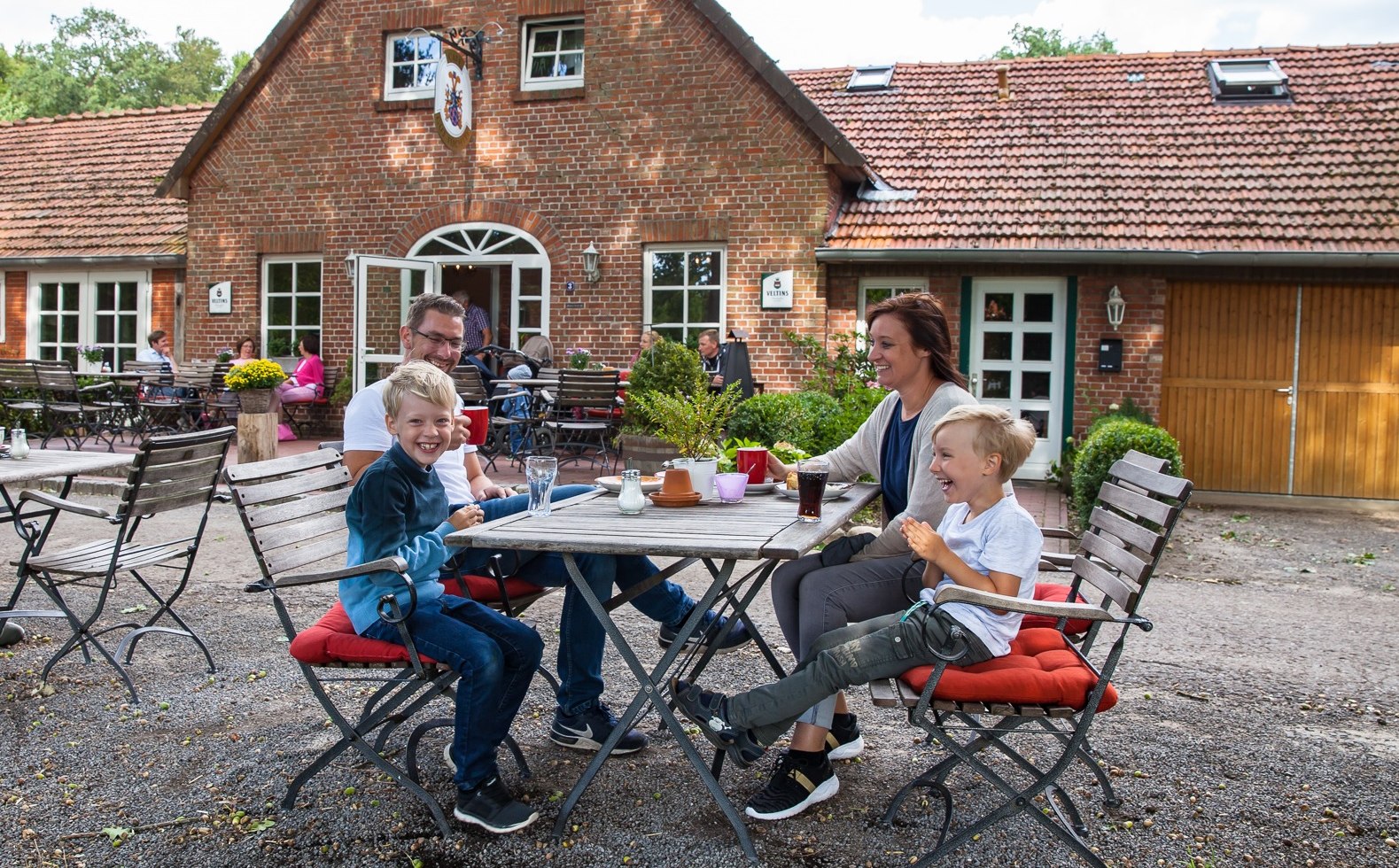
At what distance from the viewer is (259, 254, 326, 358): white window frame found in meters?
14.3

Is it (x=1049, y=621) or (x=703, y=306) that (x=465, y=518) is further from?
(x=703, y=306)

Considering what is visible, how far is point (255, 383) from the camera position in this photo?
1208cm

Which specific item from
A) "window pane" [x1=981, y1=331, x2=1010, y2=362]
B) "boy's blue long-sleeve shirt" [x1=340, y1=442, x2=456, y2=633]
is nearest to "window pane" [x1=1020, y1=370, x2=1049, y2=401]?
"window pane" [x1=981, y1=331, x2=1010, y2=362]

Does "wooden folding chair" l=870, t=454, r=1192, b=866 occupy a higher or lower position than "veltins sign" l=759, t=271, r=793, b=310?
lower

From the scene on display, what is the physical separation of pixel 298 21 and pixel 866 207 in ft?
24.2

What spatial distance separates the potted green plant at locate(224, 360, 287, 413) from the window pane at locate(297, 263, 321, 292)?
93.2 inches

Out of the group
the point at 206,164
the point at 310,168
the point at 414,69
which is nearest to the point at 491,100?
the point at 414,69

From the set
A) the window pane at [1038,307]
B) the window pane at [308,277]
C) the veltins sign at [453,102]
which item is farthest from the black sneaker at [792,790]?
the window pane at [308,277]

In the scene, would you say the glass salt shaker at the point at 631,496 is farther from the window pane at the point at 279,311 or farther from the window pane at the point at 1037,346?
the window pane at the point at 279,311

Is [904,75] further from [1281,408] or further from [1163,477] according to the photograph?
[1163,477]

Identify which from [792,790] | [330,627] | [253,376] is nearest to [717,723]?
[792,790]

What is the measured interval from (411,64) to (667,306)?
4455 mm

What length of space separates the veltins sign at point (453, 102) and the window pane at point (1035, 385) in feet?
22.8

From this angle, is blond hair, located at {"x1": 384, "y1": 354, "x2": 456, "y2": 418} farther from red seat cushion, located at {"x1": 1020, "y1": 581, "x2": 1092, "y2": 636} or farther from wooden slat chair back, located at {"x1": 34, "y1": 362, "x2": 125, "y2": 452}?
wooden slat chair back, located at {"x1": 34, "y1": 362, "x2": 125, "y2": 452}
